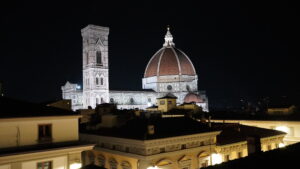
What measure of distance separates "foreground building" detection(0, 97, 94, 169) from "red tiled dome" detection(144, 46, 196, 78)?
84018 mm

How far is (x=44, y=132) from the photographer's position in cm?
1594

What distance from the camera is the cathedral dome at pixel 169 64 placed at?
100312mm

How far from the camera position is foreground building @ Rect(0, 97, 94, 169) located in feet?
47.4

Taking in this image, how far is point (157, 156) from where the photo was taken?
19.7 meters

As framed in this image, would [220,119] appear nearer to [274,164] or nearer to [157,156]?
[157,156]

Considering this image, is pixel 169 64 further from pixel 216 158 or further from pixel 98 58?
pixel 216 158

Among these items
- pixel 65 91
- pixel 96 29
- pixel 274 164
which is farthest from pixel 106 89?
pixel 274 164

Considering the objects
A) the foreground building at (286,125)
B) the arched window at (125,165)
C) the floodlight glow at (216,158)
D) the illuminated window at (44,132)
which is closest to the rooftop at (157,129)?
the arched window at (125,165)

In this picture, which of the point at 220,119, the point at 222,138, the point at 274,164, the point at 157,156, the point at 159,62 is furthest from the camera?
the point at 159,62

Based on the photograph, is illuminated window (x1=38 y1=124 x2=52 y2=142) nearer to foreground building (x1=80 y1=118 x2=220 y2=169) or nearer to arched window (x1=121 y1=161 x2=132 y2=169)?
foreground building (x1=80 y1=118 x2=220 y2=169)

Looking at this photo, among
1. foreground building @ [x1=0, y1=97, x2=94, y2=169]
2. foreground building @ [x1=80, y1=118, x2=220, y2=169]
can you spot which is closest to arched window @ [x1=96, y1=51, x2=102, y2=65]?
foreground building @ [x1=80, y1=118, x2=220, y2=169]

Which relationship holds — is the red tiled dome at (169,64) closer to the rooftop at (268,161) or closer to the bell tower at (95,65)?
the bell tower at (95,65)

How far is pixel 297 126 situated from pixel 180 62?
7076cm

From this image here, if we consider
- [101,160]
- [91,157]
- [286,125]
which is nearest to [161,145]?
[101,160]
